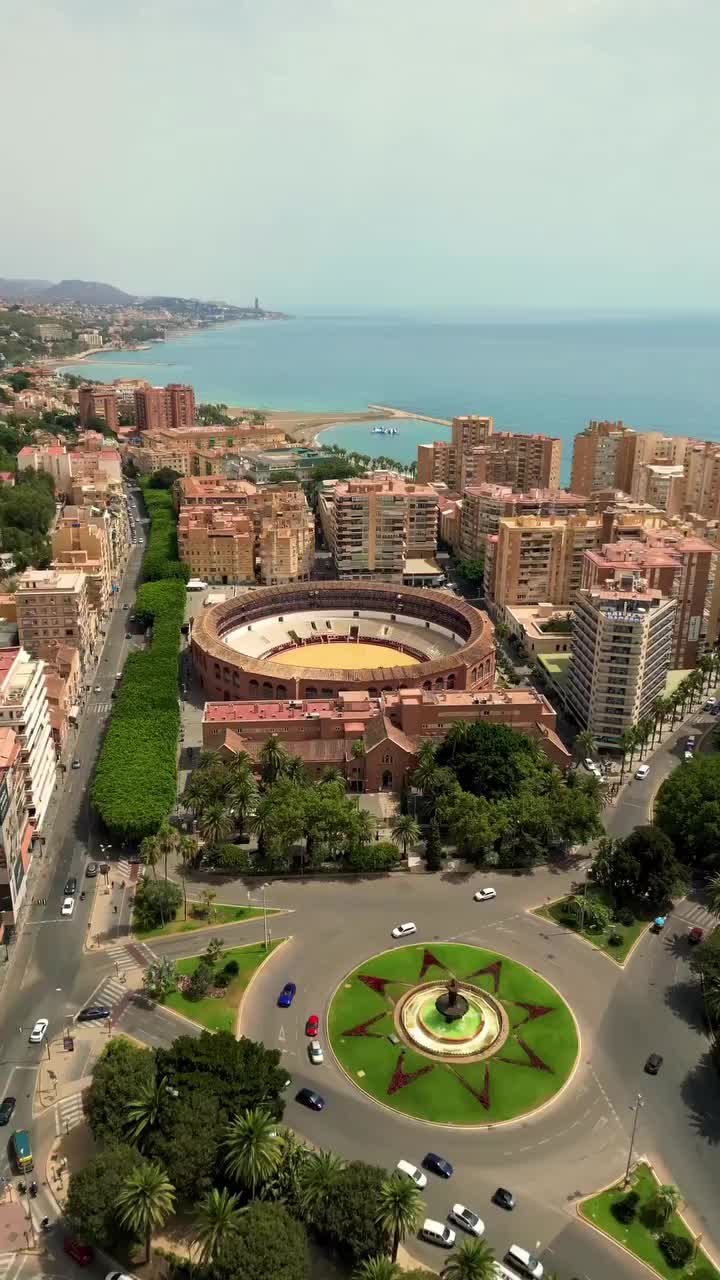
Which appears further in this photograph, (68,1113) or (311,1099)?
(311,1099)

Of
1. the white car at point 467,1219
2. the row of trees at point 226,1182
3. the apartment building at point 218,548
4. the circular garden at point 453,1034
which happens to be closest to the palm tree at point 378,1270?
the row of trees at point 226,1182

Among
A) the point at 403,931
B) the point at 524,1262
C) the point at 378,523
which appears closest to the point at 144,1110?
the point at 524,1262

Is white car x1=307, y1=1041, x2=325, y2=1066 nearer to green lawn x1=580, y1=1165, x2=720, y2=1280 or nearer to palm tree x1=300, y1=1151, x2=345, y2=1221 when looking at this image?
palm tree x1=300, y1=1151, x2=345, y2=1221

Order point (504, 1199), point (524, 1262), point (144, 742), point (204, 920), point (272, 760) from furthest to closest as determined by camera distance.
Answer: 1. point (144, 742)
2. point (272, 760)
3. point (204, 920)
4. point (504, 1199)
5. point (524, 1262)

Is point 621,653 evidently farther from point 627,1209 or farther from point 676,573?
point 627,1209

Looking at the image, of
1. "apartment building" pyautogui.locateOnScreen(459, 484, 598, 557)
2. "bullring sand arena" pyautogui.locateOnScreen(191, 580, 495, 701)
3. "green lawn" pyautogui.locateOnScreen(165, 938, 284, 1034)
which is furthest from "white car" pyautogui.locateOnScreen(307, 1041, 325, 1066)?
"apartment building" pyautogui.locateOnScreen(459, 484, 598, 557)

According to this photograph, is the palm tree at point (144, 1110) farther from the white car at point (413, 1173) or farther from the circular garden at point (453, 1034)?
the white car at point (413, 1173)

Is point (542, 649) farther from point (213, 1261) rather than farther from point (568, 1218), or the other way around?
point (213, 1261)
